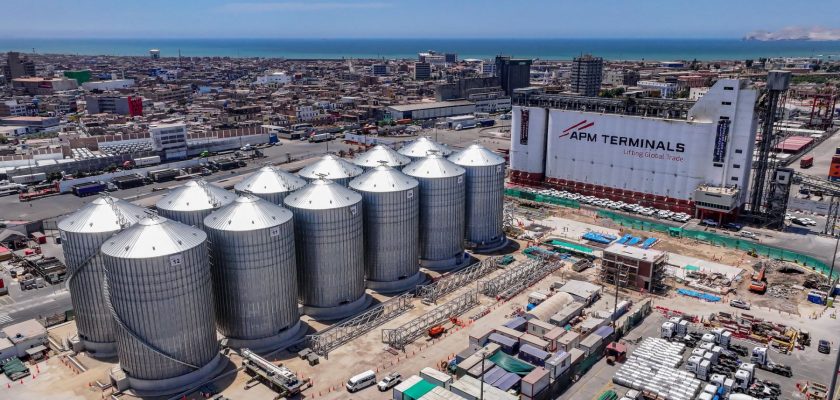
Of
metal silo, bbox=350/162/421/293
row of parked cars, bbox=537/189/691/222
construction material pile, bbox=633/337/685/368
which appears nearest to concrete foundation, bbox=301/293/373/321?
metal silo, bbox=350/162/421/293

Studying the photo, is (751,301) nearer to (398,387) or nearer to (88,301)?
(398,387)

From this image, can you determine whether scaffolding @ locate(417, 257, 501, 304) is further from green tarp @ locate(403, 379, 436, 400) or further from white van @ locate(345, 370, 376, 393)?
green tarp @ locate(403, 379, 436, 400)

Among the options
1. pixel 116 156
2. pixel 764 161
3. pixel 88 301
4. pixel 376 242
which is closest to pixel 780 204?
pixel 764 161

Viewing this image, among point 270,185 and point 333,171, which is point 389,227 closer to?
point 333,171

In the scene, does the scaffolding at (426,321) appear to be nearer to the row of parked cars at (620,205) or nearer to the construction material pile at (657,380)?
the construction material pile at (657,380)

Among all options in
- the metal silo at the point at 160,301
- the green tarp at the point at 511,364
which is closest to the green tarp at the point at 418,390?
the green tarp at the point at 511,364
